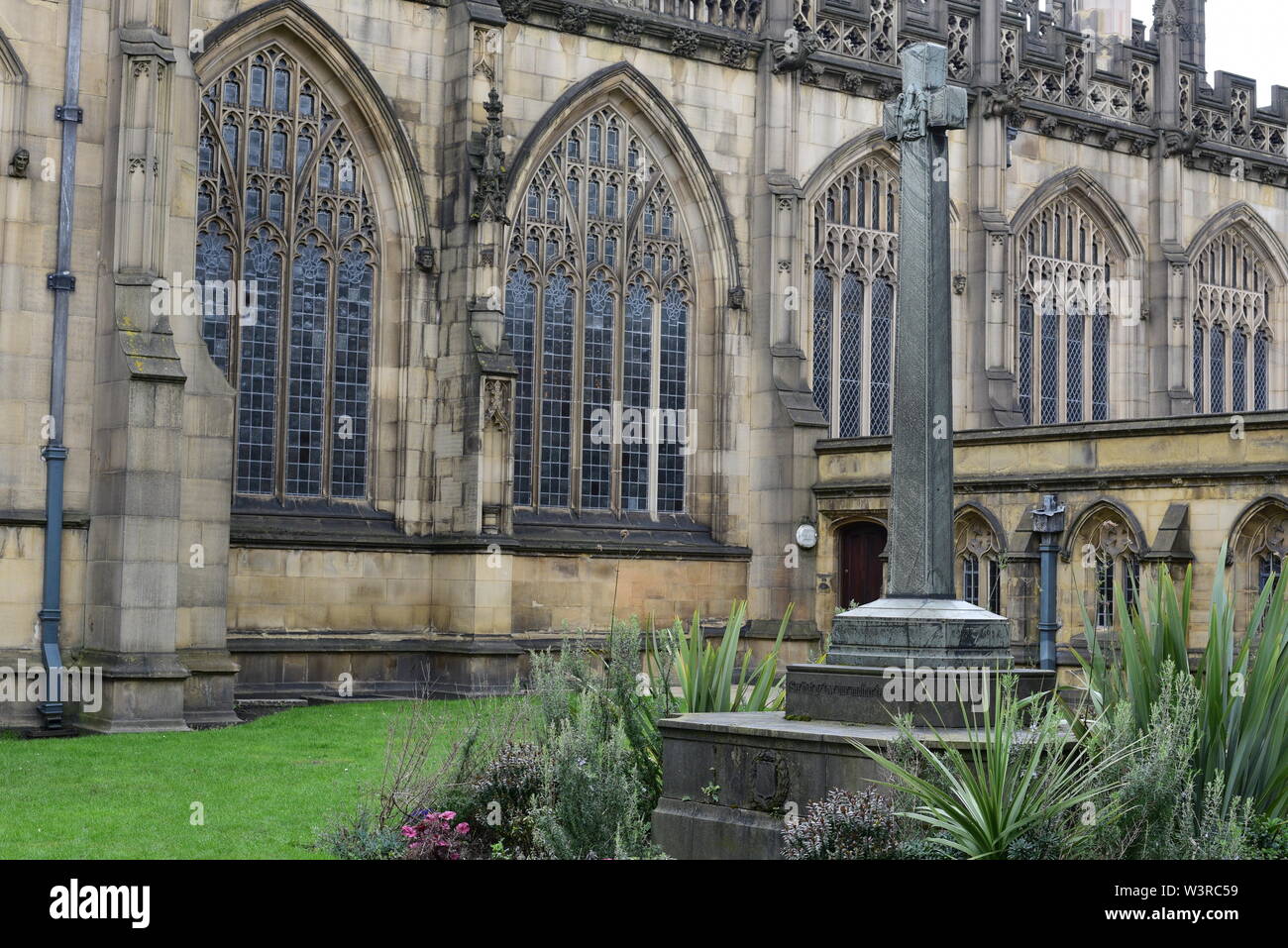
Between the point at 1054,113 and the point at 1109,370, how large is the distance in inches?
203

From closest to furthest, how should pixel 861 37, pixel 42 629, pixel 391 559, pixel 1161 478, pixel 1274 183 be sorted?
pixel 42 629
pixel 1161 478
pixel 391 559
pixel 861 37
pixel 1274 183

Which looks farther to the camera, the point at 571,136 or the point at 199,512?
the point at 571,136

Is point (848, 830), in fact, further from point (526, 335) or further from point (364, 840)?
point (526, 335)

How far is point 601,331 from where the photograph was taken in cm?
2759

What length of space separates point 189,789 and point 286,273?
11.4 metres

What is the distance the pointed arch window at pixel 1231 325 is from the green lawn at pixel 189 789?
21.0 meters

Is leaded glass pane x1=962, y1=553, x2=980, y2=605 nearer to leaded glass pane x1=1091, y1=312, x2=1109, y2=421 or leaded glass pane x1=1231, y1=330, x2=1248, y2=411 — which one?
leaded glass pane x1=1091, y1=312, x2=1109, y2=421

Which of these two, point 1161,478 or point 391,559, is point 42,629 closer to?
point 391,559

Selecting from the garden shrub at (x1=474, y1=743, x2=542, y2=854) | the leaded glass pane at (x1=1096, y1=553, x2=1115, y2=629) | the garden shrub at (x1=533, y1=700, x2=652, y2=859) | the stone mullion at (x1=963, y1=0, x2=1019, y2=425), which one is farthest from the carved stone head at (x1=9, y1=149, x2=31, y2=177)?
the stone mullion at (x1=963, y1=0, x2=1019, y2=425)

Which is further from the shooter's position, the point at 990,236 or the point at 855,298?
the point at 990,236

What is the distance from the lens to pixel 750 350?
94.2 ft

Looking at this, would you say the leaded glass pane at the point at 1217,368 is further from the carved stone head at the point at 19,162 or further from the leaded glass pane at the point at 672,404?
the carved stone head at the point at 19,162

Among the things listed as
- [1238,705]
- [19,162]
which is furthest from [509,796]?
[19,162]
